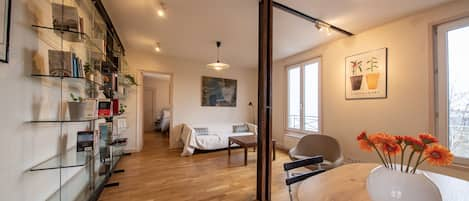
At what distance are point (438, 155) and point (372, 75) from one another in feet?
8.81

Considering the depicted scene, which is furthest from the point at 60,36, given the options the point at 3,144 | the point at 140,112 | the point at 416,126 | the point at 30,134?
the point at 416,126

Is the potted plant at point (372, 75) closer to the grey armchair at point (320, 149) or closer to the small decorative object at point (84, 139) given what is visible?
the grey armchair at point (320, 149)

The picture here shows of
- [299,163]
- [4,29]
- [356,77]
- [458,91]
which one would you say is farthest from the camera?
[356,77]

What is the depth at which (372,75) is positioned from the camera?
300 cm

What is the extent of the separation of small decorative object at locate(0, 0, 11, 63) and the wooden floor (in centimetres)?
188

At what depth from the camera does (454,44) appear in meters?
2.25

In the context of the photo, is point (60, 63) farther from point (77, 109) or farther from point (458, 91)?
point (458, 91)

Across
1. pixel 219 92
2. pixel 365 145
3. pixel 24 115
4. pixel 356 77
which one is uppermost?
pixel 356 77

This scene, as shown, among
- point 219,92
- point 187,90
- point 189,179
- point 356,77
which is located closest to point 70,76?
point 189,179

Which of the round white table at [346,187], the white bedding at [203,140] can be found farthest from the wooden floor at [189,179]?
the round white table at [346,187]

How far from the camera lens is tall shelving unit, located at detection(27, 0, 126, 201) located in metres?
1.45

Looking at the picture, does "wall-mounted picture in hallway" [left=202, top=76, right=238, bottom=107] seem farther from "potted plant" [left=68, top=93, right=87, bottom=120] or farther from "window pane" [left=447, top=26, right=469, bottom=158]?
"window pane" [left=447, top=26, right=469, bottom=158]

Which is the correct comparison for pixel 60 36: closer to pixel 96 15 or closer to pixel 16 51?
pixel 16 51

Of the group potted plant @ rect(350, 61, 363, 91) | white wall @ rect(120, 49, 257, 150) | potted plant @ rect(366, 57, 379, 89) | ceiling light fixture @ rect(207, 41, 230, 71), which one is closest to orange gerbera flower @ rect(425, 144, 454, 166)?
potted plant @ rect(366, 57, 379, 89)
